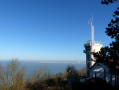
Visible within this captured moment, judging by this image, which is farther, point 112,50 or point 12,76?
point 12,76

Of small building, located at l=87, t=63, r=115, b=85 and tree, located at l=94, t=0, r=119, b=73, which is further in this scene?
small building, located at l=87, t=63, r=115, b=85

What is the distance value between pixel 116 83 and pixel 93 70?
512 cm

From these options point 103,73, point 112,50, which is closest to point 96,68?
point 103,73

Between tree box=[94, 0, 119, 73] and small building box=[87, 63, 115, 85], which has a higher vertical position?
tree box=[94, 0, 119, 73]

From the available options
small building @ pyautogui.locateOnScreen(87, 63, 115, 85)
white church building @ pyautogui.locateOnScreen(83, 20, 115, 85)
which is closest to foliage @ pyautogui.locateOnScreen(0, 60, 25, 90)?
white church building @ pyautogui.locateOnScreen(83, 20, 115, 85)

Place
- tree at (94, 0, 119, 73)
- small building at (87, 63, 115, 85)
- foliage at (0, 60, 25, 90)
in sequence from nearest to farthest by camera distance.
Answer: tree at (94, 0, 119, 73) → foliage at (0, 60, 25, 90) → small building at (87, 63, 115, 85)

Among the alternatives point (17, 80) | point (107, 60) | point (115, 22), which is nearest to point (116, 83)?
point (107, 60)

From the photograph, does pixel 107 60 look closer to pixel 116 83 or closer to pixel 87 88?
pixel 87 88

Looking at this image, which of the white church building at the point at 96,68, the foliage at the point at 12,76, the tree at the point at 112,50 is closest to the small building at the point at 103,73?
the white church building at the point at 96,68

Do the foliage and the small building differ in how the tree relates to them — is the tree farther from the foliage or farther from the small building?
the foliage

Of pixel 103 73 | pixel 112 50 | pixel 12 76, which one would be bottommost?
pixel 12 76

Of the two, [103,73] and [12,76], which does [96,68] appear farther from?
[12,76]

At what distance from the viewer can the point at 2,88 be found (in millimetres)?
18781

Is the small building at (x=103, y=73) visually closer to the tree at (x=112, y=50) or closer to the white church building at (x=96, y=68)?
the white church building at (x=96, y=68)
